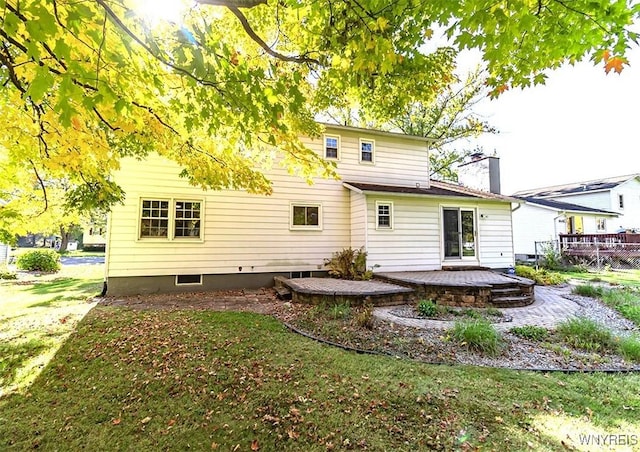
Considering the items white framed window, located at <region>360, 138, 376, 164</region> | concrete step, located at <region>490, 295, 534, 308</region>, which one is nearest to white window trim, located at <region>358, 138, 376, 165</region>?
white framed window, located at <region>360, 138, 376, 164</region>

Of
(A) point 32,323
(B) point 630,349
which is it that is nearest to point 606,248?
(B) point 630,349

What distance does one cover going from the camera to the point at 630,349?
14.4 ft

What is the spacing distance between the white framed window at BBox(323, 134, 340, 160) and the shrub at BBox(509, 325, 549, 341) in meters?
7.80

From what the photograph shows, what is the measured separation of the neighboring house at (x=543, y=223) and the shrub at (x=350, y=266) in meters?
13.9

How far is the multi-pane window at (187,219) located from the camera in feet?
30.6

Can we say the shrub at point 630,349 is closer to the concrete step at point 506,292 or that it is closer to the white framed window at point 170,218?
the concrete step at point 506,292

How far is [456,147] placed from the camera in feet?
68.6

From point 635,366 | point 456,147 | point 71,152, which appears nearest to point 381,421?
point 635,366

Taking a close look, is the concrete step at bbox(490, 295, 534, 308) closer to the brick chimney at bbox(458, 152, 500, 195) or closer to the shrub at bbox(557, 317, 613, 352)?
the shrub at bbox(557, 317, 613, 352)

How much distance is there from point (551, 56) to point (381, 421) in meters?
4.16

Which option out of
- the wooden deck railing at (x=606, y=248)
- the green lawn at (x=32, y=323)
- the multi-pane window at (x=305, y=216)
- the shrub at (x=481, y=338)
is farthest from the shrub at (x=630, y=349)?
the wooden deck railing at (x=606, y=248)

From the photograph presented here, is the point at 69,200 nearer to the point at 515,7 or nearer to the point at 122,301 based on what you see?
the point at 122,301

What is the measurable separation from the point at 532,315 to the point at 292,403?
19.9ft

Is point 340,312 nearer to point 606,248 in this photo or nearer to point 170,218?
point 170,218
